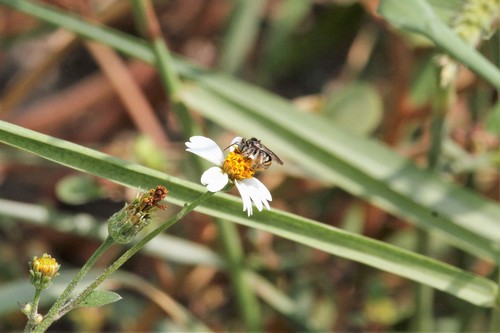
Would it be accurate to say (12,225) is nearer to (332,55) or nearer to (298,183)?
(298,183)

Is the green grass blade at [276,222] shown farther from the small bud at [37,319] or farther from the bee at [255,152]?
the small bud at [37,319]

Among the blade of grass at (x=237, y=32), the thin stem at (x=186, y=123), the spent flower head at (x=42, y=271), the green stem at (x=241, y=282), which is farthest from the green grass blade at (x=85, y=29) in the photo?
the spent flower head at (x=42, y=271)

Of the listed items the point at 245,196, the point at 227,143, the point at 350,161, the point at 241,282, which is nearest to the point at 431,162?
the point at 350,161

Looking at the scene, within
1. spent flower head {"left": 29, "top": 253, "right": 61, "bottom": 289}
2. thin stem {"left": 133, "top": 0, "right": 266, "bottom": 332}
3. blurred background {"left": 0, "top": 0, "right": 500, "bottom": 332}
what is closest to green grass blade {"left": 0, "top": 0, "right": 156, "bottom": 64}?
thin stem {"left": 133, "top": 0, "right": 266, "bottom": 332}

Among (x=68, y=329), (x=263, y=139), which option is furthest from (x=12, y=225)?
(x=263, y=139)

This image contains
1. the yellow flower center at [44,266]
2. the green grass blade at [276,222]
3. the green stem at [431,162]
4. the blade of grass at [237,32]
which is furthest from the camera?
the blade of grass at [237,32]

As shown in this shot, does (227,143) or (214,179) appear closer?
(214,179)

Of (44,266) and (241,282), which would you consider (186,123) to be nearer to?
(241,282)
